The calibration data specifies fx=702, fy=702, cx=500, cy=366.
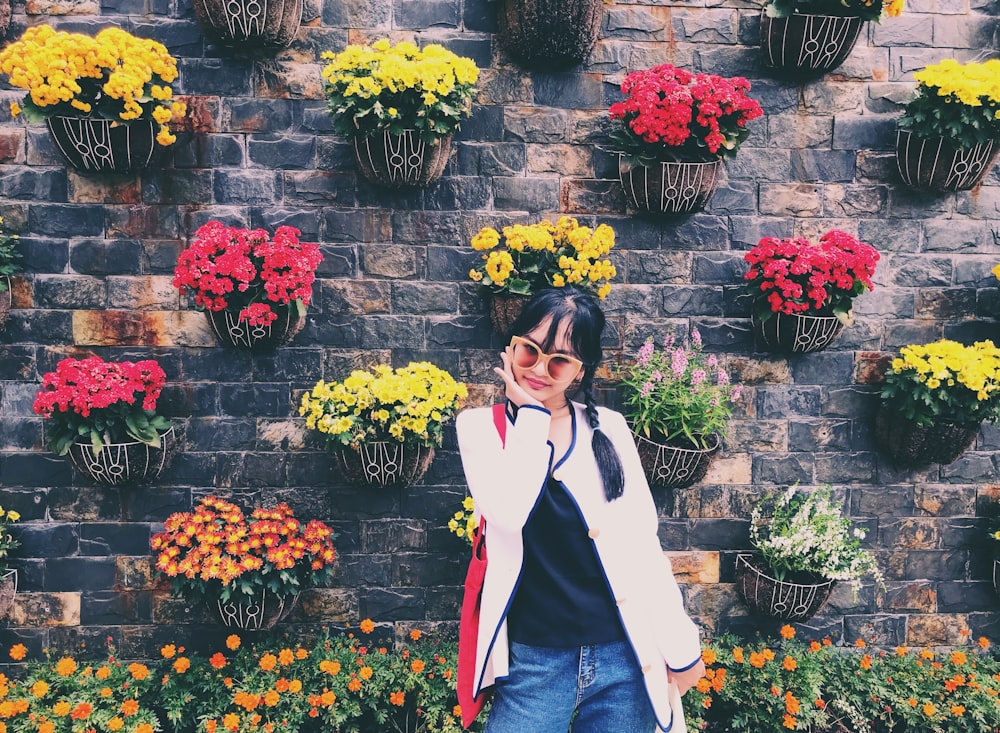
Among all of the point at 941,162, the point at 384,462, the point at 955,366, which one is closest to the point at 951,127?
the point at 941,162

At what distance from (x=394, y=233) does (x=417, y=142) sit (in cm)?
48

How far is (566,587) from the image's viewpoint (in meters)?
1.98

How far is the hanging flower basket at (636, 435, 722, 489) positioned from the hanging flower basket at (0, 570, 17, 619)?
10.0ft

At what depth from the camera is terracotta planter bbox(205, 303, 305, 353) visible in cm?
317

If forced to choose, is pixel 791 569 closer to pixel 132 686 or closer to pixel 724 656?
pixel 724 656

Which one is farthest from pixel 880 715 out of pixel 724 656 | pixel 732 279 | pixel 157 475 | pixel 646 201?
pixel 157 475

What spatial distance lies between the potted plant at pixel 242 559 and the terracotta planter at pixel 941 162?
11.3 feet

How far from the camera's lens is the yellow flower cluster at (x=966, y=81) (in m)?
3.33

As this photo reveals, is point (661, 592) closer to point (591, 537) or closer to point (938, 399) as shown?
point (591, 537)

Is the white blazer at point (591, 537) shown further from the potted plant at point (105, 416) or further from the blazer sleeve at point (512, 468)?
the potted plant at point (105, 416)

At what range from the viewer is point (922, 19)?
3621 mm

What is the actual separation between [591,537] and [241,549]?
1.82 meters

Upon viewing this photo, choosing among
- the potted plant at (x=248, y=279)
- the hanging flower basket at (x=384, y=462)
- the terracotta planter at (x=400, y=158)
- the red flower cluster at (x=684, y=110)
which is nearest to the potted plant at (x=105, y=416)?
the potted plant at (x=248, y=279)

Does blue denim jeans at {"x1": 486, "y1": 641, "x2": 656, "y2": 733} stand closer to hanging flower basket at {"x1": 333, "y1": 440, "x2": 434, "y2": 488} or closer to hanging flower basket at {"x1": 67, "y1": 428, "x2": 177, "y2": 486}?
hanging flower basket at {"x1": 333, "y1": 440, "x2": 434, "y2": 488}
